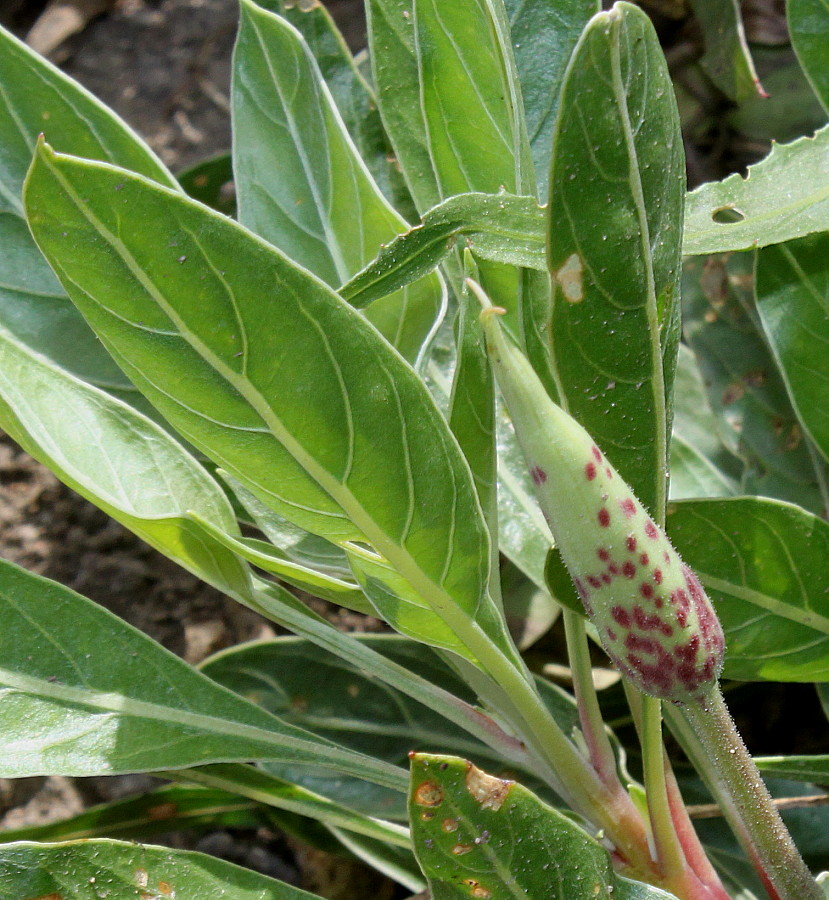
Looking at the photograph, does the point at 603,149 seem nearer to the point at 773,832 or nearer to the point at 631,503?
the point at 631,503

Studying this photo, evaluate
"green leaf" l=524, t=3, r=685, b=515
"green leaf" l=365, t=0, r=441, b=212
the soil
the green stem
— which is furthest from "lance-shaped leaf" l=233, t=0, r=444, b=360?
the soil

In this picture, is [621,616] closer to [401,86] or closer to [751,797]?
[751,797]

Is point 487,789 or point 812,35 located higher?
point 812,35

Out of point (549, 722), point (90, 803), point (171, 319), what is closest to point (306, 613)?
point (549, 722)

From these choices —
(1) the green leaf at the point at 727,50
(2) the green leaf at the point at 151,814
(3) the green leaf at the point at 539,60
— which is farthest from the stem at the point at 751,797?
(1) the green leaf at the point at 727,50

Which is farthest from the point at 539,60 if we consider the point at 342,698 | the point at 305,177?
the point at 342,698

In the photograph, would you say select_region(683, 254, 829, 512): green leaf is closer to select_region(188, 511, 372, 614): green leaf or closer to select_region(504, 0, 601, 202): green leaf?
select_region(504, 0, 601, 202): green leaf

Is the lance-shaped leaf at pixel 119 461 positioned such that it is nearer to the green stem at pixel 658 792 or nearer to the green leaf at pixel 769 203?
the green stem at pixel 658 792
